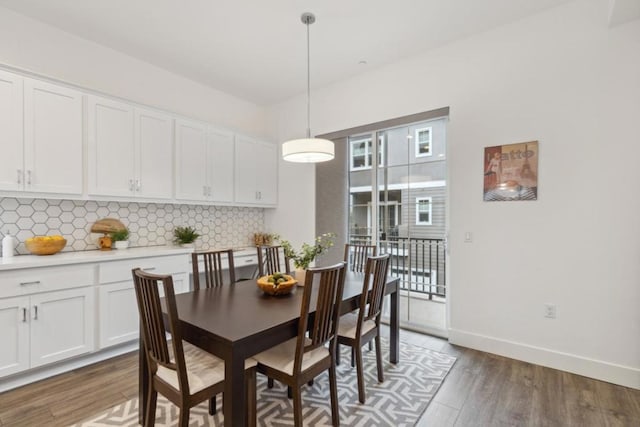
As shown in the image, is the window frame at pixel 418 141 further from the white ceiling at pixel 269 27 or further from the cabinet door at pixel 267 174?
the cabinet door at pixel 267 174

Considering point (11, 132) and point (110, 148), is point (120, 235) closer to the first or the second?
point (110, 148)

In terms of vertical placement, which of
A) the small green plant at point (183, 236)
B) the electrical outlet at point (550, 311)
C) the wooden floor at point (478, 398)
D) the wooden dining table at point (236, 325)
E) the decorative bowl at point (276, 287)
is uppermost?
the small green plant at point (183, 236)

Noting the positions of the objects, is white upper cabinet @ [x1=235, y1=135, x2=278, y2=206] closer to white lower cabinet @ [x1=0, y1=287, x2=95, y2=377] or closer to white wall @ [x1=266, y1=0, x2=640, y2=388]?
white lower cabinet @ [x1=0, y1=287, x2=95, y2=377]

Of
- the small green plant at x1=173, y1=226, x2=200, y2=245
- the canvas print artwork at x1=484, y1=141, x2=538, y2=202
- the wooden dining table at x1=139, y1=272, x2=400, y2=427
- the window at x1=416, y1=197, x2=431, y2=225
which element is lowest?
the wooden dining table at x1=139, y1=272, x2=400, y2=427

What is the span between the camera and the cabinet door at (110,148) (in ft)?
9.39

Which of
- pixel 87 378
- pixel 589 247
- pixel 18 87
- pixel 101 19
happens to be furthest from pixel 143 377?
pixel 589 247

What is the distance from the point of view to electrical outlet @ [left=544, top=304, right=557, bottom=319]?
2.64 m

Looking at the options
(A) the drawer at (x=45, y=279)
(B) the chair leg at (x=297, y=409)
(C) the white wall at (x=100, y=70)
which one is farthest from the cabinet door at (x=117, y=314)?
(B) the chair leg at (x=297, y=409)

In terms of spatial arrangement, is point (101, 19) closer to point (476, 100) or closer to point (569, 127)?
point (476, 100)

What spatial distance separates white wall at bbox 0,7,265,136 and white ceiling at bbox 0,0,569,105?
11cm

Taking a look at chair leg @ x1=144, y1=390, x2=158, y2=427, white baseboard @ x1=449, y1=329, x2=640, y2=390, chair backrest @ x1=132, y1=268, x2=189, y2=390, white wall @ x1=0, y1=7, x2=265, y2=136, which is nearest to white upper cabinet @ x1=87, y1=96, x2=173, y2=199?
white wall @ x1=0, y1=7, x2=265, y2=136

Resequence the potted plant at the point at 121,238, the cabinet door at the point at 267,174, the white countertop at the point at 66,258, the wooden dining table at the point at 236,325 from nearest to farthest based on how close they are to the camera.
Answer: the wooden dining table at the point at 236,325 → the white countertop at the point at 66,258 → the potted plant at the point at 121,238 → the cabinet door at the point at 267,174

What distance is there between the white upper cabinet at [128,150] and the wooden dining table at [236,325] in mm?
1599

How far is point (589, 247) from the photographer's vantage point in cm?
250
